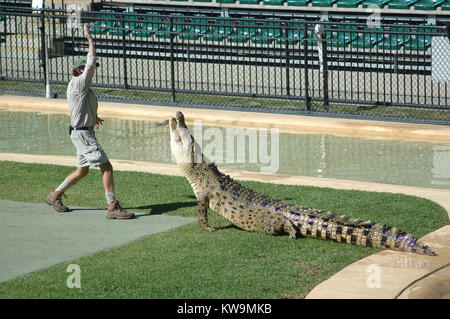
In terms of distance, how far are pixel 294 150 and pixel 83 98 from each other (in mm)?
4946

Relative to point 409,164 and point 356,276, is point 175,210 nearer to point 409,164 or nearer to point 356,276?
point 356,276

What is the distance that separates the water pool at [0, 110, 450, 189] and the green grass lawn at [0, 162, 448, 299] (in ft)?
6.51

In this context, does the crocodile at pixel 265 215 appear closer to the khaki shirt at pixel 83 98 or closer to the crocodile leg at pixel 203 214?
the crocodile leg at pixel 203 214

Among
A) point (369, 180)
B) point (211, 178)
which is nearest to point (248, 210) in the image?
point (211, 178)

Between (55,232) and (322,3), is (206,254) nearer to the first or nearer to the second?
(55,232)

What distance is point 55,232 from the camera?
834 cm

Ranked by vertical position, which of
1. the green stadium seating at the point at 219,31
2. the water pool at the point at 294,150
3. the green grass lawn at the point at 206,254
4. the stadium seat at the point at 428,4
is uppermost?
the stadium seat at the point at 428,4

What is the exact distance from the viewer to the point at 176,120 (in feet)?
27.5

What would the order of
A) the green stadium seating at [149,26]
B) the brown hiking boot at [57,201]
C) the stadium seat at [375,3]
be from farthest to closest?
the stadium seat at [375,3] < the green stadium seating at [149,26] < the brown hiking boot at [57,201]

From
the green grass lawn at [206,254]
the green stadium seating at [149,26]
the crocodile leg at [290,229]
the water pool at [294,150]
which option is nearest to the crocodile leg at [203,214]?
the green grass lawn at [206,254]

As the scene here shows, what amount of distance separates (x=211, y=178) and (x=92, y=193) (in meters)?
2.01

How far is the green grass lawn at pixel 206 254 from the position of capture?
21.6ft

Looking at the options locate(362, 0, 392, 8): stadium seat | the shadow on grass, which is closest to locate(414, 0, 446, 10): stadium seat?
locate(362, 0, 392, 8): stadium seat
